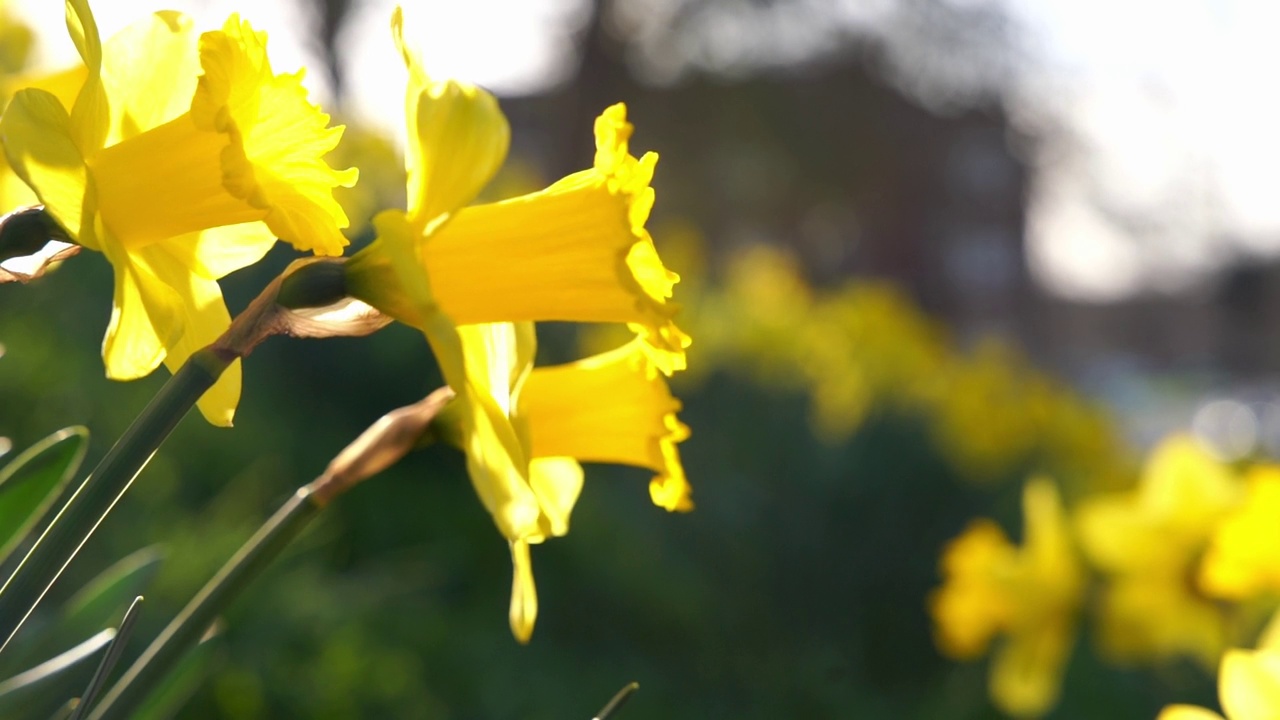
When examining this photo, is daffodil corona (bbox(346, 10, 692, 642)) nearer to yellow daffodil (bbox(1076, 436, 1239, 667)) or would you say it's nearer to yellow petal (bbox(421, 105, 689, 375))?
yellow petal (bbox(421, 105, 689, 375))

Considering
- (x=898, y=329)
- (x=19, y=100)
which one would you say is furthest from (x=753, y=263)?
(x=19, y=100)

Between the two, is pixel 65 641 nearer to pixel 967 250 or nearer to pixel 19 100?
pixel 19 100

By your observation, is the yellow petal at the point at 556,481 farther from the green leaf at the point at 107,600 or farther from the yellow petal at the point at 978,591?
the yellow petal at the point at 978,591

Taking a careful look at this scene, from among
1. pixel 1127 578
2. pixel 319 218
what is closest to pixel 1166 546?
pixel 1127 578

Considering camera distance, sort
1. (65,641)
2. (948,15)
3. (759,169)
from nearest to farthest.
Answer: (65,641)
(948,15)
(759,169)

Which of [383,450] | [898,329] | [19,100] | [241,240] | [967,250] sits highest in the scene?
[19,100]

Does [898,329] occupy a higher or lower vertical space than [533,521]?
lower

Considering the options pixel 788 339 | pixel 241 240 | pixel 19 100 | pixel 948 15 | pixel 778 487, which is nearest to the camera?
pixel 19 100

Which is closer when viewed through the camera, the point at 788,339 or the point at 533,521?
the point at 533,521
